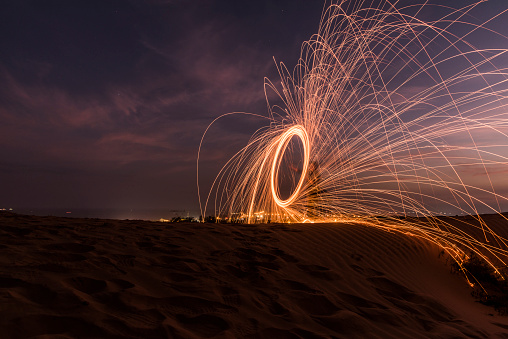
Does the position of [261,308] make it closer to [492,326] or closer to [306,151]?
[492,326]

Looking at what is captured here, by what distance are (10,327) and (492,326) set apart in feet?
15.3

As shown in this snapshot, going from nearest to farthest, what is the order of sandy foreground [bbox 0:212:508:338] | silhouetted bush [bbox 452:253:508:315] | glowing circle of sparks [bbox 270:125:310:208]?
sandy foreground [bbox 0:212:508:338], silhouetted bush [bbox 452:253:508:315], glowing circle of sparks [bbox 270:125:310:208]

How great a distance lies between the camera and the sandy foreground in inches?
93.0

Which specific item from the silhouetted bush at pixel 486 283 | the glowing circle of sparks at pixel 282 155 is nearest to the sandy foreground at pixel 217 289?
the silhouetted bush at pixel 486 283

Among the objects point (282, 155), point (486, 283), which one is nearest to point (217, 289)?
point (486, 283)

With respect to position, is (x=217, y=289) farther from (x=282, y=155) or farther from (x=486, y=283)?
(x=282, y=155)

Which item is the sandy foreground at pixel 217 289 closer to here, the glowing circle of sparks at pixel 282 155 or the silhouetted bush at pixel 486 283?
the silhouetted bush at pixel 486 283

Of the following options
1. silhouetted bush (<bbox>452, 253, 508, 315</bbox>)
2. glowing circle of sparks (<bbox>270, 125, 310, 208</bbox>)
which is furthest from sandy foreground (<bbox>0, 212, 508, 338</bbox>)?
glowing circle of sparks (<bbox>270, 125, 310, 208</bbox>)

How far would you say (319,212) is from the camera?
10.1 meters

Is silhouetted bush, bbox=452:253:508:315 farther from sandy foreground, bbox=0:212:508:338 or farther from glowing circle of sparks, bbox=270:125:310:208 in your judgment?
glowing circle of sparks, bbox=270:125:310:208

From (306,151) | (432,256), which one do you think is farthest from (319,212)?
(432,256)

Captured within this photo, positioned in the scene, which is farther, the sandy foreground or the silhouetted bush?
the silhouetted bush

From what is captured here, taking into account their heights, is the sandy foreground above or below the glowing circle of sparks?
below

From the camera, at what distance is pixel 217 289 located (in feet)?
10.2
